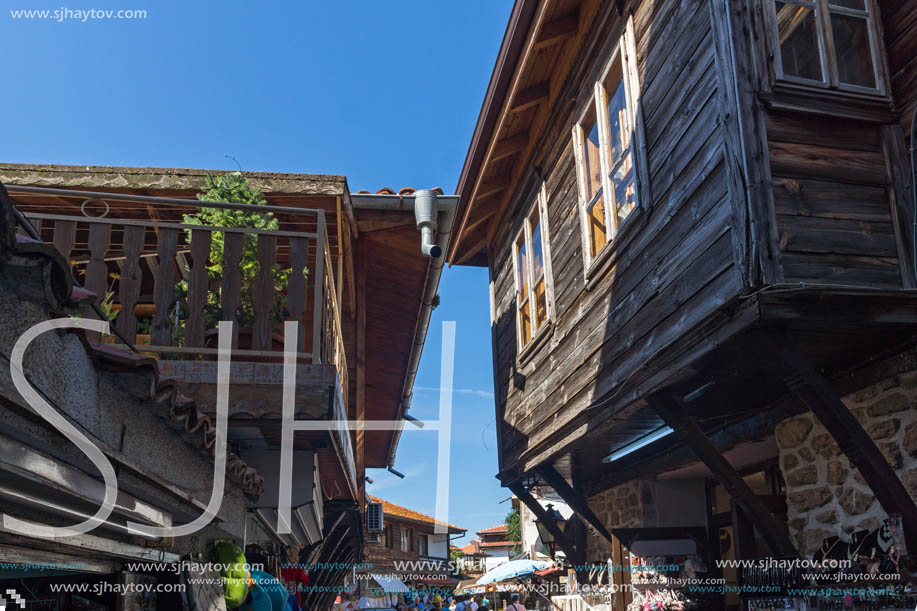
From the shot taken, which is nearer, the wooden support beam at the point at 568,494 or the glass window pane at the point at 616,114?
the glass window pane at the point at 616,114

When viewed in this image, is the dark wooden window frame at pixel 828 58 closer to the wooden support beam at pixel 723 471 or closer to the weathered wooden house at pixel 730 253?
the weathered wooden house at pixel 730 253

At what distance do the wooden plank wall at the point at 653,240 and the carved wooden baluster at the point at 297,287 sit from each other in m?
2.52

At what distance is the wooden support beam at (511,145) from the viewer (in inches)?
389

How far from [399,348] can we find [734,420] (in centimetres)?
588

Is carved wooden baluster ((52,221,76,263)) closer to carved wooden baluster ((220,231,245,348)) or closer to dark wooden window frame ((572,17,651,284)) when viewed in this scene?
carved wooden baluster ((220,231,245,348))

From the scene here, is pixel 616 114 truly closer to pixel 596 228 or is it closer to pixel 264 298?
pixel 596 228

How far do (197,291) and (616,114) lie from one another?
13.7 ft

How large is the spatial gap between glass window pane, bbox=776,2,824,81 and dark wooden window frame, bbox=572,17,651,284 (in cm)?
140

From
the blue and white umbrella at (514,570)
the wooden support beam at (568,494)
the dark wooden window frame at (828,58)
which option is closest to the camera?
the dark wooden window frame at (828,58)

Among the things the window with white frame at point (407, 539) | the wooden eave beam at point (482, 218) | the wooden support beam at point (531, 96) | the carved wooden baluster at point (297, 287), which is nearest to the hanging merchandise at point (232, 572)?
the carved wooden baluster at point (297, 287)

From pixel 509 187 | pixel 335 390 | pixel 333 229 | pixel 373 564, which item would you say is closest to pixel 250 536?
pixel 335 390

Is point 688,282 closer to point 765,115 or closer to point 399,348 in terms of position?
point 765,115

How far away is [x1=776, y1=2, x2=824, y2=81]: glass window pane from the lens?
5172mm

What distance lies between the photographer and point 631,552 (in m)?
8.33
